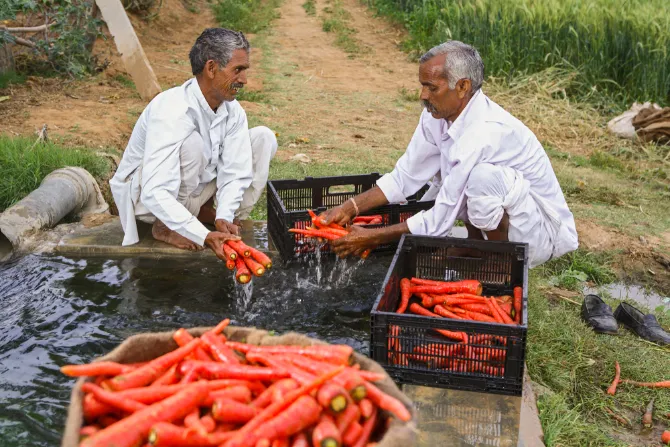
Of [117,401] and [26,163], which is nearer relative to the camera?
[117,401]

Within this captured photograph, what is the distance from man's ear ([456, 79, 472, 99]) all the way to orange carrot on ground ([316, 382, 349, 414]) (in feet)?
8.25

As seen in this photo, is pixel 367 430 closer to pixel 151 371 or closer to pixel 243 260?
pixel 151 371

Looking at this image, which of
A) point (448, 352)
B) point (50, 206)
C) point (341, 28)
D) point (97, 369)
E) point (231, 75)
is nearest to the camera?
point (97, 369)

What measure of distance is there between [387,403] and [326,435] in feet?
0.80

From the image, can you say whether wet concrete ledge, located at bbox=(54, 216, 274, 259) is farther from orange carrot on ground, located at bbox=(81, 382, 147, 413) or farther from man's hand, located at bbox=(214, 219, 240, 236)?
orange carrot on ground, located at bbox=(81, 382, 147, 413)

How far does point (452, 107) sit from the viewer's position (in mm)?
4227

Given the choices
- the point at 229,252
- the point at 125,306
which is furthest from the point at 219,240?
the point at 125,306

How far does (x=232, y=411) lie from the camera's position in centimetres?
208

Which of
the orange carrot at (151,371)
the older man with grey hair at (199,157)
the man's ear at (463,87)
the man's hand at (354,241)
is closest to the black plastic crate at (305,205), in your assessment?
the older man with grey hair at (199,157)

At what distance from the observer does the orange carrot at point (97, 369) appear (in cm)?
220

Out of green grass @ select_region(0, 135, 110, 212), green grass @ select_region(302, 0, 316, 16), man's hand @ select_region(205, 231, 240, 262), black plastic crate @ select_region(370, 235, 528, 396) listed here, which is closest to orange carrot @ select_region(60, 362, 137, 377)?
black plastic crate @ select_region(370, 235, 528, 396)

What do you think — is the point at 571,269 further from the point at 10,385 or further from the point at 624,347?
the point at 10,385

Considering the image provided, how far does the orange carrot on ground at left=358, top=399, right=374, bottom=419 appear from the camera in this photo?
7.02 feet

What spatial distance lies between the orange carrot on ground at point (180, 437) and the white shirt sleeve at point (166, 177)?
228cm
